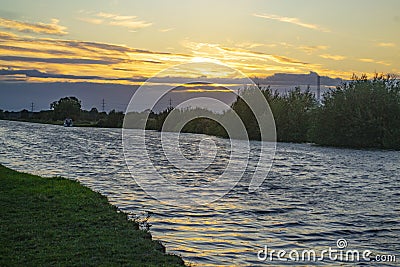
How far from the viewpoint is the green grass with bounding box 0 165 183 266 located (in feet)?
34.3

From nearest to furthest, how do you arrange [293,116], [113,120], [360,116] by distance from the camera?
[360,116] → [293,116] → [113,120]

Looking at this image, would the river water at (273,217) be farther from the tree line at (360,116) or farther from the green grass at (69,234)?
the tree line at (360,116)

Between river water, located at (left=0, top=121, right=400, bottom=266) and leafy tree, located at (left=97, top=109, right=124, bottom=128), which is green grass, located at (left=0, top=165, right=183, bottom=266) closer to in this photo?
river water, located at (left=0, top=121, right=400, bottom=266)

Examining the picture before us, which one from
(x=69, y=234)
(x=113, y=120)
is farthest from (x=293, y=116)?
(x=113, y=120)

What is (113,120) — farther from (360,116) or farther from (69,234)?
(69,234)

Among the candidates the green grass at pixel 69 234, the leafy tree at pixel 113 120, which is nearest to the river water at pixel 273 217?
the green grass at pixel 69 234

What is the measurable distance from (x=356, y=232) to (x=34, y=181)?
1333 centimetres

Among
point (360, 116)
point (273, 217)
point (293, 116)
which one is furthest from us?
point (293, 116)

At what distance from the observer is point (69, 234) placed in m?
12.5

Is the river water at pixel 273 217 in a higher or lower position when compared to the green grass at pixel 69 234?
lower

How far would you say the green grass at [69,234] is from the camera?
1045 centimetres

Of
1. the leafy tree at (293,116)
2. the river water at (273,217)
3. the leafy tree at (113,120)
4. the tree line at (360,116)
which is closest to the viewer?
the river water at (273,217)

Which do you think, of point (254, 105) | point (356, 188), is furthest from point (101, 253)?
point (254, 105)

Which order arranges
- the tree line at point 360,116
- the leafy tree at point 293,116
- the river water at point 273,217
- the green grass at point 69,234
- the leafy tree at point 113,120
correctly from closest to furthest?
the green grass at point 69,234, the river water at point 273,217, the tree line at point 360,116, the leafy tree at point 293,116, the leafy tree at point 113,120
